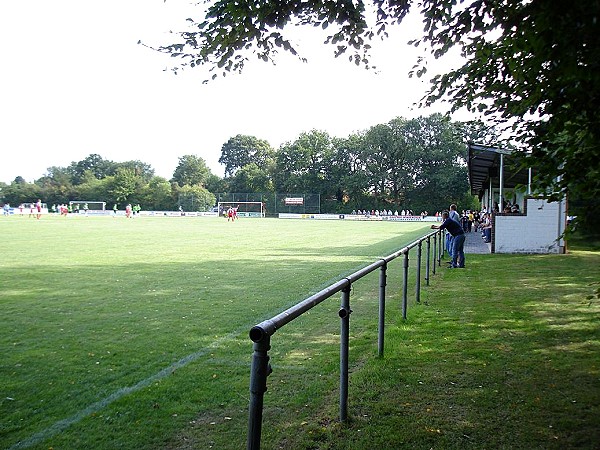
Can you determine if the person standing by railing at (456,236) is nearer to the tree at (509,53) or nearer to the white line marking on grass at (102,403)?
the tree at (509,53)

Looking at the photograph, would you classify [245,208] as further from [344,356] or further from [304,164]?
[344,356]

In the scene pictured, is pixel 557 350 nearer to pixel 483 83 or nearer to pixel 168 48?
pixel 483 83

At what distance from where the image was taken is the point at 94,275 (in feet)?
38.3

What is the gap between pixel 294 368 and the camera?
16.7ft

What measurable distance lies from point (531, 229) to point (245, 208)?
218ft

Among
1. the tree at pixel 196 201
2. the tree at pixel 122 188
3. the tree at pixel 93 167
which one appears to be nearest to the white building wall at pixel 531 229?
the tree at pixel 196 201

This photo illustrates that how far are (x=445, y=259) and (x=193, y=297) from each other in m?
10.2

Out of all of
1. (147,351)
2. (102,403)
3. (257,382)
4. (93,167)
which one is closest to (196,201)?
(93,167)

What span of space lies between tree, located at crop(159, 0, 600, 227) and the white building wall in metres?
13.3

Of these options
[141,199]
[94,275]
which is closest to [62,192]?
[141,199]

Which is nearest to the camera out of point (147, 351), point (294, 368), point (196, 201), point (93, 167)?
point (294, 368)

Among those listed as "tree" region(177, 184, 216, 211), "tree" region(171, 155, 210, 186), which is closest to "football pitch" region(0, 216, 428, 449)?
"tree" region(177, 184, 216, 211)

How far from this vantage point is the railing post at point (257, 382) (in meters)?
2.21

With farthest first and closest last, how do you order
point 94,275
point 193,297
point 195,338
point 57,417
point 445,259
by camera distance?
point 445,259 < point 94,275 < point 193,297 < point 195,338 < point 57,417
